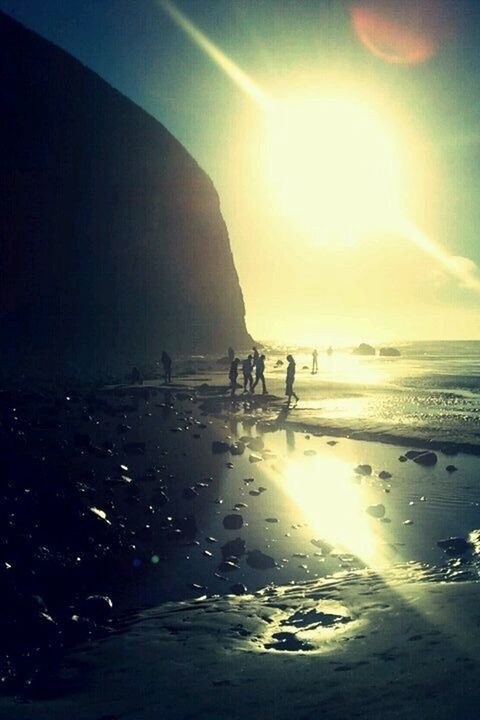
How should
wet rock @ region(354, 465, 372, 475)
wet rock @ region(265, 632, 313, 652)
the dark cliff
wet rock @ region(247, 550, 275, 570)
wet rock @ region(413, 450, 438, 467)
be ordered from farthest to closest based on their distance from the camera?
the dark cliff
wet rock @ region(413, 450, 438, 467)
wet rock @ region(354, 465, 372, 475)
wet rock @ region(247, 550, 275, 570)
wet rock @ region(265, 632, 313, 652)

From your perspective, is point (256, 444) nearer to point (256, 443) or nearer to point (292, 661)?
point (256, 443)

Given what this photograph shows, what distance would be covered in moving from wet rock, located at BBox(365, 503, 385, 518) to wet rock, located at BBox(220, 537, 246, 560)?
285cm

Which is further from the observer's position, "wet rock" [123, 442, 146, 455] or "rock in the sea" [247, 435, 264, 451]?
"rock in the sea" [247, 435, 264, 451]

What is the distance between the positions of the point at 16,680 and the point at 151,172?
81978 millimetres

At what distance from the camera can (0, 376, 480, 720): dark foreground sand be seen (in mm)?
4043

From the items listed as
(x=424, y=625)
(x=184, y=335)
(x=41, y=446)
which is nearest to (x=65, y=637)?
(x=424, y=625)

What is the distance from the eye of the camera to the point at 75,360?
57375mm

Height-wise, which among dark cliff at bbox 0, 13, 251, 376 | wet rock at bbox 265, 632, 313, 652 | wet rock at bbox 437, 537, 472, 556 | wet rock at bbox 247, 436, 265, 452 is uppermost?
dark cliff at bbox 0, 13, 251, 376

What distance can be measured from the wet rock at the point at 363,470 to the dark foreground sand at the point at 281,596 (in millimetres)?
50

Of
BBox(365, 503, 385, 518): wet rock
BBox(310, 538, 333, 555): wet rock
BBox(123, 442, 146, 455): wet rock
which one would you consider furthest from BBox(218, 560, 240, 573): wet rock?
BBox(123, 442, 146, 455): wet rock

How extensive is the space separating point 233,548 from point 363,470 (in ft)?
20.5

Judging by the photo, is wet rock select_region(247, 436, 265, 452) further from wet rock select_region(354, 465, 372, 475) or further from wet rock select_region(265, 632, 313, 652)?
wet rock select_region(265, 632, 313, 652)

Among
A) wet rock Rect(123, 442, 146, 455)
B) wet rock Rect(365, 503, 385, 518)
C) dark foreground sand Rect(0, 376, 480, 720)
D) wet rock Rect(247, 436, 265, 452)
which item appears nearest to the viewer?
dark foreground sand Rect(0, 376, 480, 720)

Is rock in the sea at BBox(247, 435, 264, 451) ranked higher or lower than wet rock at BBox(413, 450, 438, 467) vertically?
lower
